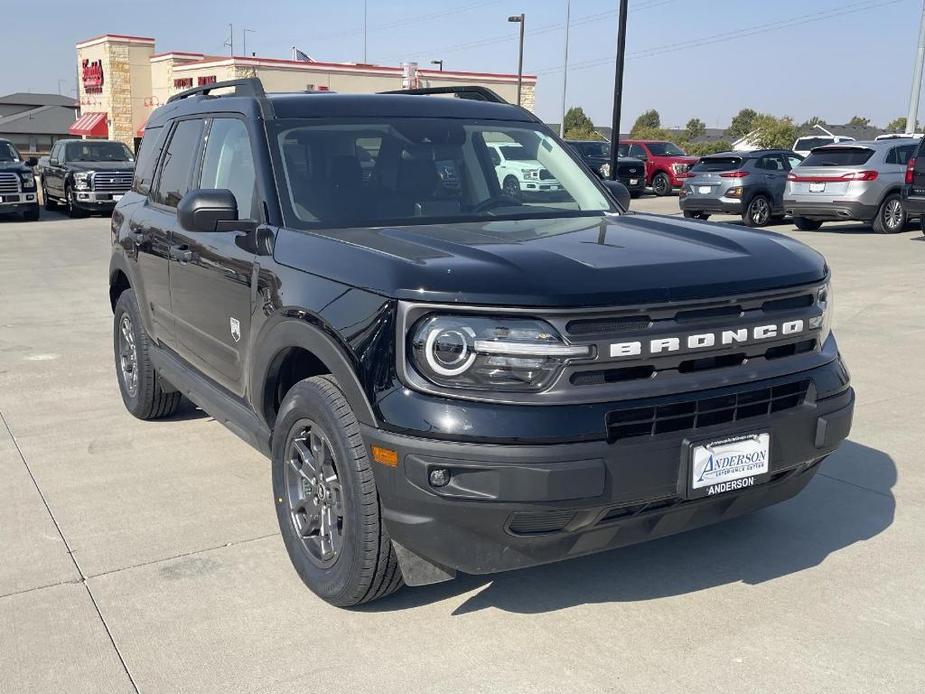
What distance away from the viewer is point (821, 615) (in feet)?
11.5

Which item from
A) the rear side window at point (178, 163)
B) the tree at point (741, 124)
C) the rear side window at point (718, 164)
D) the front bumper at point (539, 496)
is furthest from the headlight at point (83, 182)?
the tree at point (741, 124)

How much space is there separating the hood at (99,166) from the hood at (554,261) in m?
19.8

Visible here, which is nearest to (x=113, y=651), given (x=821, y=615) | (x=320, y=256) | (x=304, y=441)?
(x=304, y=441)

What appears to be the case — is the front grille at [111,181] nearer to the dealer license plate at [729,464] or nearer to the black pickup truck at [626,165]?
the black pickup truck at [626,165]

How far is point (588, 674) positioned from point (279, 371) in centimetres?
165

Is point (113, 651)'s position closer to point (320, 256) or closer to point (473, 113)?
point (320, 256)

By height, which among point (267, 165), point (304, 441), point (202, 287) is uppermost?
point (267, 165)

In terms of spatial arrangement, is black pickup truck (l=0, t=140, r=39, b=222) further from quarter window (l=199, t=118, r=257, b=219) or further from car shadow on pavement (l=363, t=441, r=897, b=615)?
car shadow on pavement (l=363, t=441, r=897, b=615)

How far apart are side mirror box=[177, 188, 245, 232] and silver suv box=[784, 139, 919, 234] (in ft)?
50.7

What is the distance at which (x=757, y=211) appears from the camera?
19391mm

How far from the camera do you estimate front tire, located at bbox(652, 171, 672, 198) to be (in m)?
30.4

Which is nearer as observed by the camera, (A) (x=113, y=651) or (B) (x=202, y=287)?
(A) (x=113, y=651)

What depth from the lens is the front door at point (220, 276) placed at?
409cm

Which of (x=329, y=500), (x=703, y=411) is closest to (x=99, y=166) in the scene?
(x=329, y=500)
